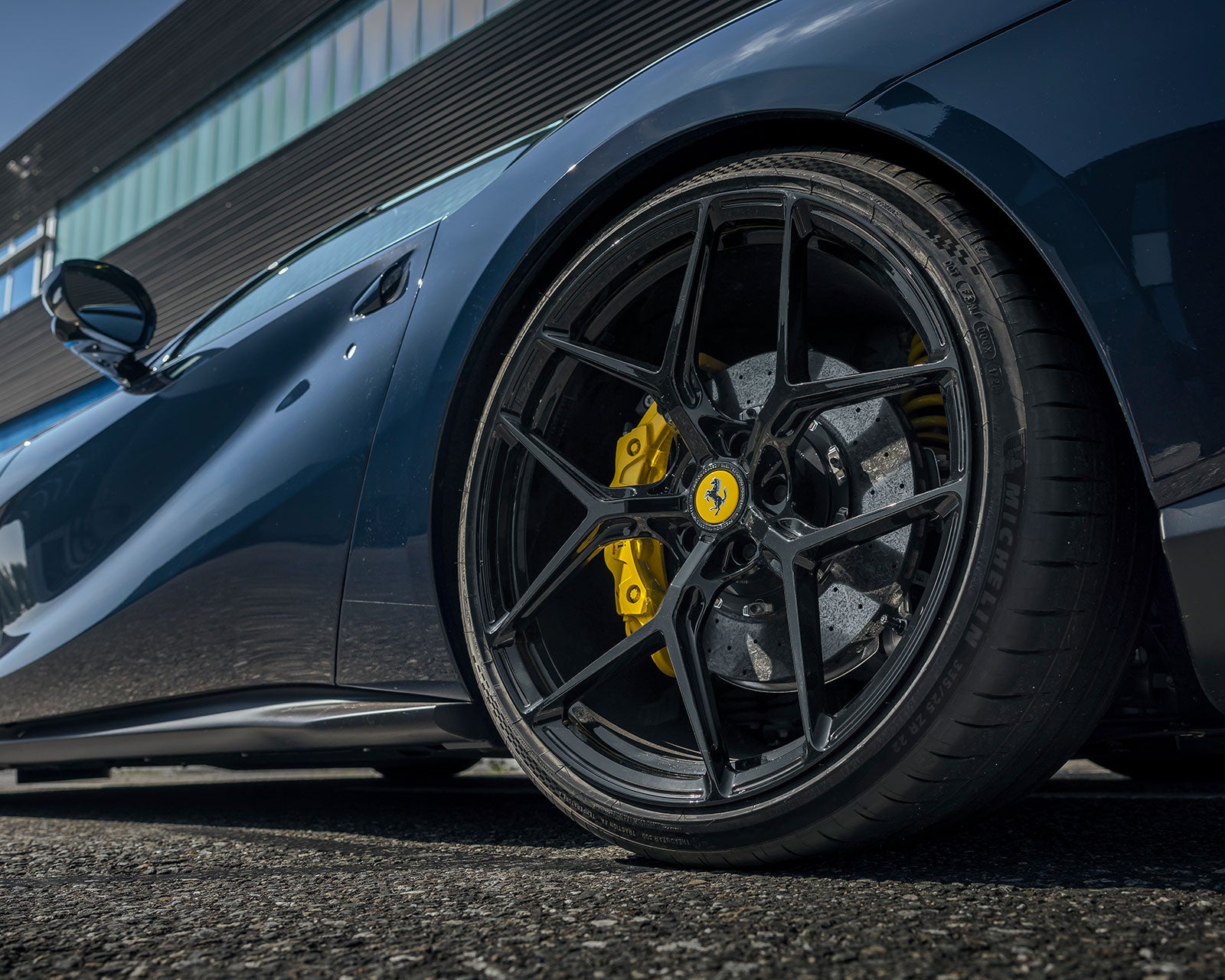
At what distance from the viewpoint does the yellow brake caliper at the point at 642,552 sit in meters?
1.48

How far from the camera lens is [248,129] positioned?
1451cm

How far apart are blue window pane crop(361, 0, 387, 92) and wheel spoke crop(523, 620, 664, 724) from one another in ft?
41.2

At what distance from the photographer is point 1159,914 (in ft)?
3.03

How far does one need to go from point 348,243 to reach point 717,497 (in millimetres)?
1270

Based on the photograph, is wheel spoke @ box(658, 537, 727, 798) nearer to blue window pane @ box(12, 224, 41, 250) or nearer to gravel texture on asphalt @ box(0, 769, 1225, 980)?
gravel texture on asphalt @ box(0, 769, 1225, 980)

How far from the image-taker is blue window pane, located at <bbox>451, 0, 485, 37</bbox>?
11.6 metres

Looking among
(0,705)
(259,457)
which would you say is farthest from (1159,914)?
(0,705)

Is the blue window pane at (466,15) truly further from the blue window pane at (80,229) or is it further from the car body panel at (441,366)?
the car body panel at (441,366)

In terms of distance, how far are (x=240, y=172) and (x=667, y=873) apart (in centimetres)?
1513

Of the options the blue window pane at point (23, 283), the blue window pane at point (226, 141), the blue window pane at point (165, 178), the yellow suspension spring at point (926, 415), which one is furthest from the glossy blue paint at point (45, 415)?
the yellow suspension spring at point (926, 415)

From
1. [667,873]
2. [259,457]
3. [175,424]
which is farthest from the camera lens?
[175,424]

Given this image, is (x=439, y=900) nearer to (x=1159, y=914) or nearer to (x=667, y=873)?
(x=667, y=873)

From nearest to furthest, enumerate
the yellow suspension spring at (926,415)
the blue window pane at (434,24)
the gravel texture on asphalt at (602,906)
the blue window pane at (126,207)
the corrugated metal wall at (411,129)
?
the gravel texture on asphalt at (602,906) < the yellow suspension spring at (926,415) < the corrugated metal wall at (411,129) < the blue window pane at (434,24) < the blue window pane at (126,207)

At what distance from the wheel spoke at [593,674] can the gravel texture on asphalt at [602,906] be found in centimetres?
20
